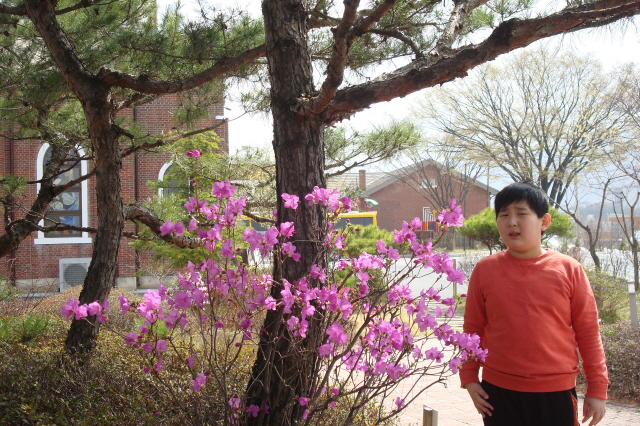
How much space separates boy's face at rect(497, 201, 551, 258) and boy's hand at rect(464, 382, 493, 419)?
50 centimetres

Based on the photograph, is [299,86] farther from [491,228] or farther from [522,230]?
[491,228]

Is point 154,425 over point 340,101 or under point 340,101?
under

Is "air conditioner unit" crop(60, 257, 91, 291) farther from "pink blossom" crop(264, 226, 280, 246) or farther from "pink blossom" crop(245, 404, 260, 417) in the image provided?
"pink blossom" crop(264, 226, 280, 246)

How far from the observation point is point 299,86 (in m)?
2.94

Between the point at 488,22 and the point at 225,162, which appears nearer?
the point at 488,22

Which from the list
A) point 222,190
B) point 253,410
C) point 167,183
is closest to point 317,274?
point 222,190

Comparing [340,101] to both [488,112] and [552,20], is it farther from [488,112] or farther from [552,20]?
[488,112]

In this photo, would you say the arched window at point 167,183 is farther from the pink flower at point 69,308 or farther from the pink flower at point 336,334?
the pink flower at point 336,334

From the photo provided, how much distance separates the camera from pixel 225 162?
8250 mm

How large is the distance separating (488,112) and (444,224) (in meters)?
15.0

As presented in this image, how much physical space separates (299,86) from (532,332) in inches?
65.2

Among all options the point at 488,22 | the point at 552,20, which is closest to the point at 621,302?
the point at 488,22

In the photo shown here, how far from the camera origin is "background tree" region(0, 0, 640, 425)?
8.11 ft

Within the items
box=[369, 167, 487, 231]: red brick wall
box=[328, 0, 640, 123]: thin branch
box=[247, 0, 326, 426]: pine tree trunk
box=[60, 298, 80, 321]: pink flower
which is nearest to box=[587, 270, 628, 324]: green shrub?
box=[328, 0, 640, 123]: thin branch
